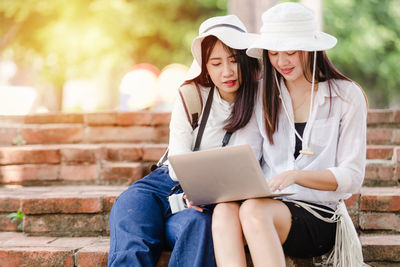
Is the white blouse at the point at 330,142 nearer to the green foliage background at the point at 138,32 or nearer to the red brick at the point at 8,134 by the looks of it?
the red brick at the point at 8,134

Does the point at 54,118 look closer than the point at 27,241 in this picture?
No

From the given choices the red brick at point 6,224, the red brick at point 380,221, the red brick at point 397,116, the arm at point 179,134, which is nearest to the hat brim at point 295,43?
the arm at point 179,134

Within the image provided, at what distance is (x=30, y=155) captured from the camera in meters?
3.71

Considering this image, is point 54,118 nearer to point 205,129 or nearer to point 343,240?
point 205,129

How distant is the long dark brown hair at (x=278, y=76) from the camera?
8.08ft

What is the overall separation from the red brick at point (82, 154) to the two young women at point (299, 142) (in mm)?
1371

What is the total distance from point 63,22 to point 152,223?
722cm

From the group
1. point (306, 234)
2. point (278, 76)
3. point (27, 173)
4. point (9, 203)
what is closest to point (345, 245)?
point (306, 234)

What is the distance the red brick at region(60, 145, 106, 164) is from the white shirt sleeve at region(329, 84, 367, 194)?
5.85 ft

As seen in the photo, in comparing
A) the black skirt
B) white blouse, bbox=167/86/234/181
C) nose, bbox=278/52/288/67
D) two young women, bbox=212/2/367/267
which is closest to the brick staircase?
the black skirt

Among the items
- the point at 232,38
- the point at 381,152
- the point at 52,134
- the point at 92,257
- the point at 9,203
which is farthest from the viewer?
the point at 52,134

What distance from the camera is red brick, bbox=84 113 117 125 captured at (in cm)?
402

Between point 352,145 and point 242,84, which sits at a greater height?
point 242,84

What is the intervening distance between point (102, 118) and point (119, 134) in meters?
0.17
